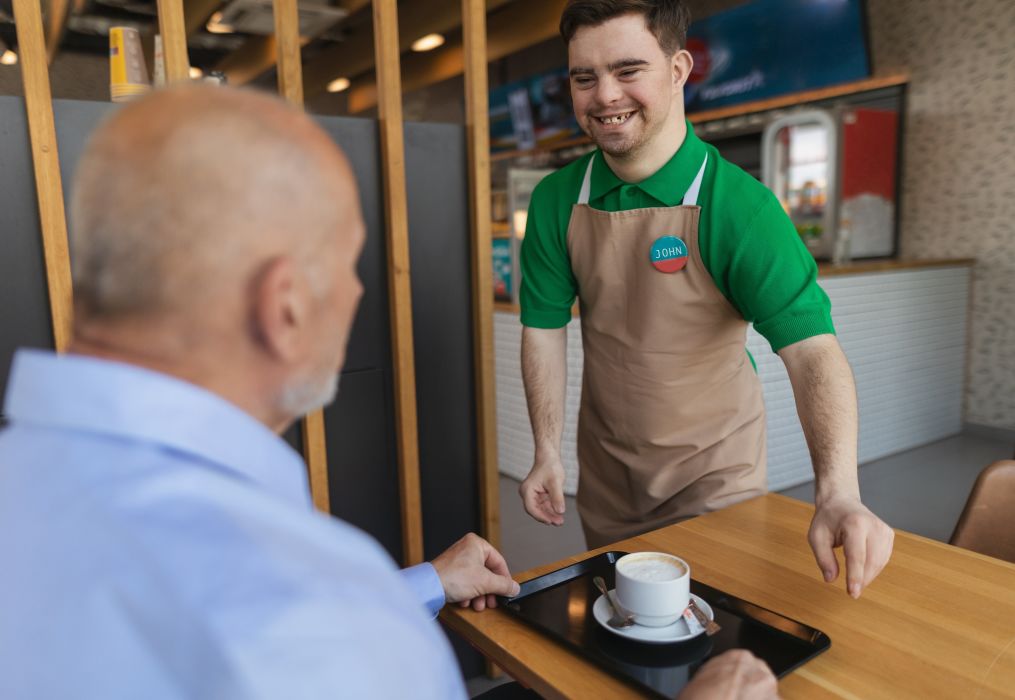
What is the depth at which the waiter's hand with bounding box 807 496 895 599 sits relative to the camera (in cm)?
105

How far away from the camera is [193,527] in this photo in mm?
484

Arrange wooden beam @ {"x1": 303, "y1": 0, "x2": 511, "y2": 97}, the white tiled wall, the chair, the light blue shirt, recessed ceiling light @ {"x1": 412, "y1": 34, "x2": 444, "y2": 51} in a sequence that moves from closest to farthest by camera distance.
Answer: the light blue shirt < the chair < the white tiled wall < wooden beam @ {"x1": 303, "y1": 0, "x2": 511, "y2": 97} < recessed ceiling light @ {"x1": 412, "y1": 34, "x2": 444, "y2": 51}

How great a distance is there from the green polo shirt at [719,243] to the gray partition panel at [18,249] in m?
1.16

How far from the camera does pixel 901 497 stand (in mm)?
3877

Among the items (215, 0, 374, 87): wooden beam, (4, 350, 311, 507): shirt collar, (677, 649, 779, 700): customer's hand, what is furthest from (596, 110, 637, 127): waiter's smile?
(215, 0, 374, 87): wooden beam

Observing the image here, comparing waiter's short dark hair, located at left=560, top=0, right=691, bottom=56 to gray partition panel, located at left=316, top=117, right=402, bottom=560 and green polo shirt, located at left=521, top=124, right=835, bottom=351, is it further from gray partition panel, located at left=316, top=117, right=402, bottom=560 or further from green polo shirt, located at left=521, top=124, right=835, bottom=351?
gray partition panel, located at left=316, top=117, right=402, bottom=560

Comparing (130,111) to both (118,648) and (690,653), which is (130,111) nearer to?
(118,648)

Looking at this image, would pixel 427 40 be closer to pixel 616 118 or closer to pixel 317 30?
pixel 317 30

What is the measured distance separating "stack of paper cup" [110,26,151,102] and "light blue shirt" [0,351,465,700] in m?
1.53

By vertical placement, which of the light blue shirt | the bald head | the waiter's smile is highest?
the waiter's smile

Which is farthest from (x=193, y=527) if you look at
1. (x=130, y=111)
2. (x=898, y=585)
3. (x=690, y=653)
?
(x=898, y=585)

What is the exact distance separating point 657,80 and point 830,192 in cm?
394

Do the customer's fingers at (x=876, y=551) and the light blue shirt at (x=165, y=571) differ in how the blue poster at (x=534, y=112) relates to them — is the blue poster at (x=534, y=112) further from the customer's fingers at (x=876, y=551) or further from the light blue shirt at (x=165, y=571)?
the light blue shirt at (x=165, y=571)

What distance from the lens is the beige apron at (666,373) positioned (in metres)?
1.64
